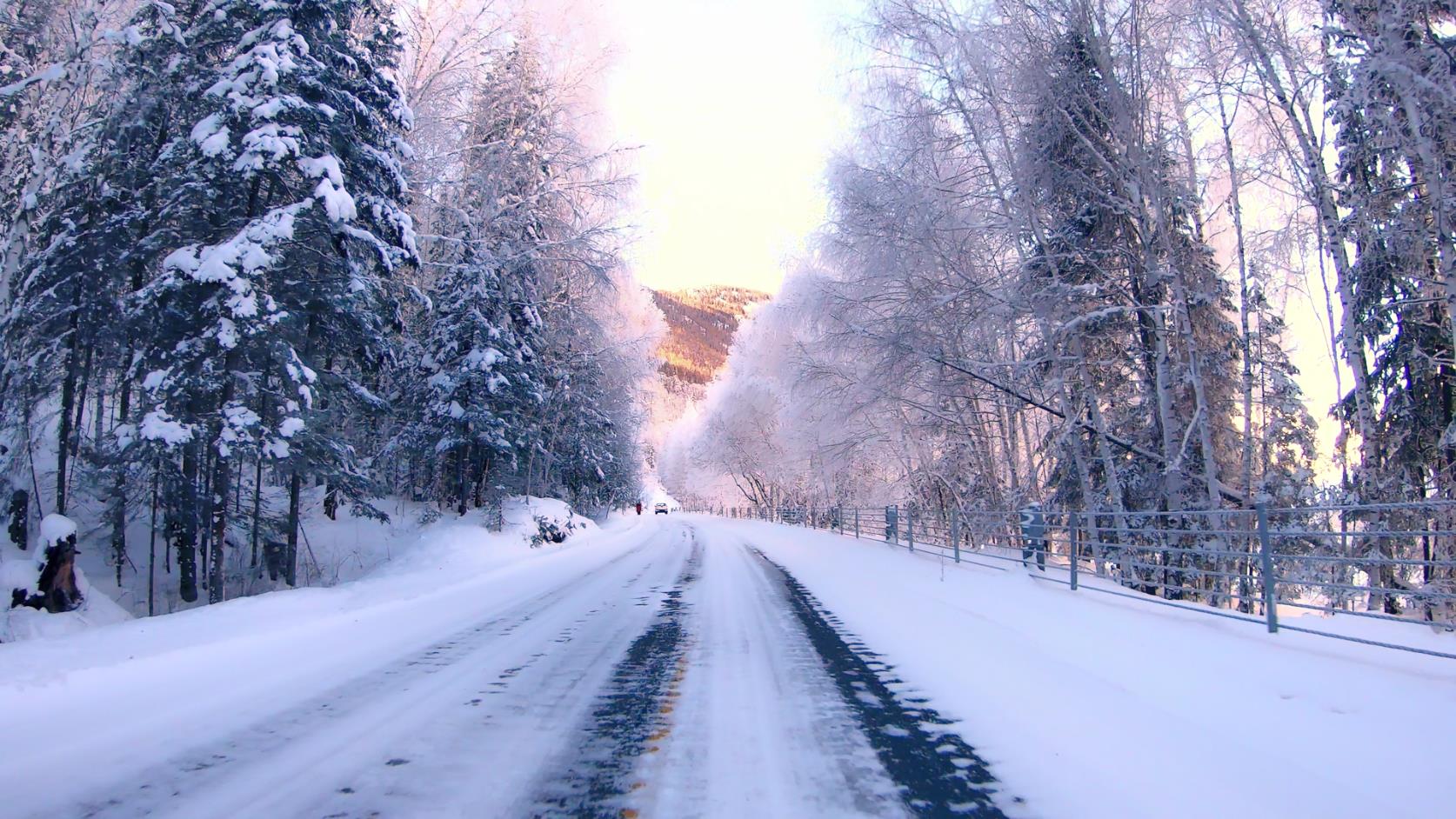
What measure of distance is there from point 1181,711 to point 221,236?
44.5 ft

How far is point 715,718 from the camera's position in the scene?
4297 millimetres

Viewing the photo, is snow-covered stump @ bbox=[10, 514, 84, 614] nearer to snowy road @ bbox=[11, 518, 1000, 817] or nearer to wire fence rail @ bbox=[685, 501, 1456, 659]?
snowy road @ bbox=[11, 518, 1000, 817]

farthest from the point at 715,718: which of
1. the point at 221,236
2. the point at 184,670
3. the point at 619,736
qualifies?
the point at 221,236

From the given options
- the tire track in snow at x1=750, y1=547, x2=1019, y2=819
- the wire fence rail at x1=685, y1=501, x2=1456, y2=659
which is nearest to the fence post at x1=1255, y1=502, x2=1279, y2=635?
the wire fence rail at x1=685, y1=501, x2=1456, y2=659

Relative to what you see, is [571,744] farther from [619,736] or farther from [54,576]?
[54,576]

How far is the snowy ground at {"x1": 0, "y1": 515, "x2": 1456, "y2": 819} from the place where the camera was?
3.17 meters

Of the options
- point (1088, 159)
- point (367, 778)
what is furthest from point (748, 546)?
point (367, 778)

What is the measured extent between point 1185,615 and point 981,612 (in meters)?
2.04

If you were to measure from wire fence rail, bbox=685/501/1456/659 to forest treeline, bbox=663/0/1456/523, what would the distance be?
61 centimetres

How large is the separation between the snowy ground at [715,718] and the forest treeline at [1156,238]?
5683mm

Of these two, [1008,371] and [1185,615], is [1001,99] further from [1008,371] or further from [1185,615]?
[1185,615]

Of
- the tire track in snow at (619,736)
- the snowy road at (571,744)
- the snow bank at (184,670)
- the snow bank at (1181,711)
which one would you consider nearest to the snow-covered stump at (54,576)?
the snow bank at (184,670)

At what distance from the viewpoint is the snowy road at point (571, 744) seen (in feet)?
10.1

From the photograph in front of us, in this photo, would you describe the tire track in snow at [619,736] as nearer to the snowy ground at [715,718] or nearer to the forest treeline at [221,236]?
the snowy ground at [715,718]
